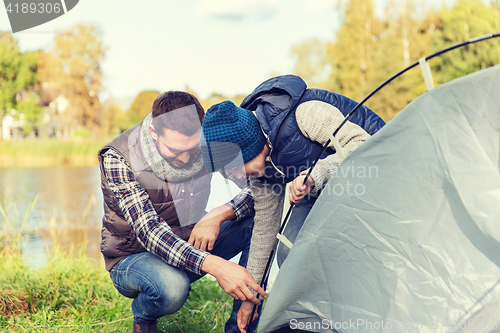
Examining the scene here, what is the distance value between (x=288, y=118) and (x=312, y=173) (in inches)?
10.5

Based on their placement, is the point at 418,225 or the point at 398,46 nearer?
the point at 418,225

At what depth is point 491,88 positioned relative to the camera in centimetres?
94

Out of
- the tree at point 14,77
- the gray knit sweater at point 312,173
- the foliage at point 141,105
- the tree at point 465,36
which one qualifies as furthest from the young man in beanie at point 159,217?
the foliage at point 141,105

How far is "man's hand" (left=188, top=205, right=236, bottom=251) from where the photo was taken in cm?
160

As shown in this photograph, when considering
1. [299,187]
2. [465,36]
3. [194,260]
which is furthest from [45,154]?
[465,36]

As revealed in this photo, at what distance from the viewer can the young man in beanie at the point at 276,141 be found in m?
1.25

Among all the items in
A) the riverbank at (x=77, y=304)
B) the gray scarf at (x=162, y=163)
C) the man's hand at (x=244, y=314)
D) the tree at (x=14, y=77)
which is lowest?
the riverbank at (x=77, y=304)

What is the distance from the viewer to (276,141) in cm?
138

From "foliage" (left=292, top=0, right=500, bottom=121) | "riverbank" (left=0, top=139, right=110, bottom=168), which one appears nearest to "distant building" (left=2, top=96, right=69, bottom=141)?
"riverbank" (left=0, top=139, right=110, bottom=168)

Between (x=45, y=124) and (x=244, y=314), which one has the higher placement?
(x=244, y=314)

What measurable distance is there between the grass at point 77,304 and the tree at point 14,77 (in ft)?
82.2

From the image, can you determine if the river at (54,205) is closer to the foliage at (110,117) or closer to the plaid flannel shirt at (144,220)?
the plaid flannel shirt at (144,220)

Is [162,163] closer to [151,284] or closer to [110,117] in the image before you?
[151,284]

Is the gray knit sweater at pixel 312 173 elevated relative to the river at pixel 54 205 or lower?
elevated
